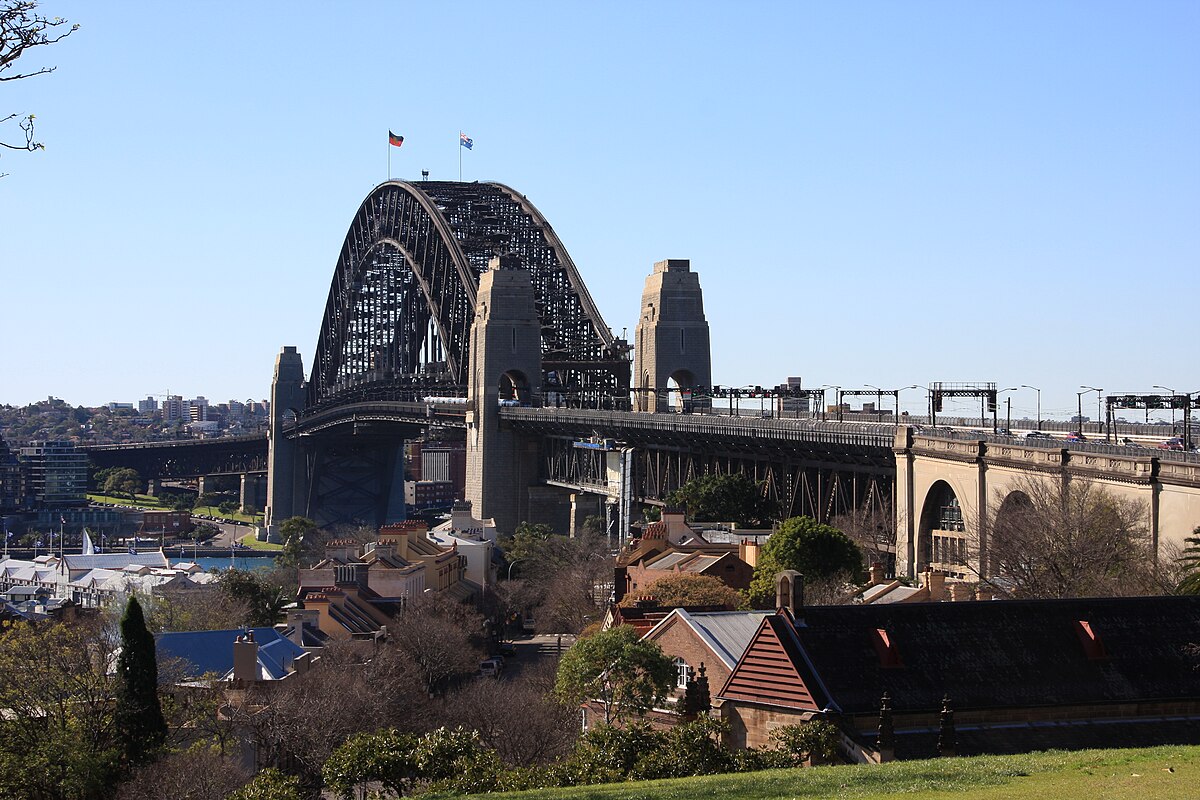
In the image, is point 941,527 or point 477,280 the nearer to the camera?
Answer: point 941,527

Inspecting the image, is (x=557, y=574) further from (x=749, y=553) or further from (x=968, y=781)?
(x=968, y=781)

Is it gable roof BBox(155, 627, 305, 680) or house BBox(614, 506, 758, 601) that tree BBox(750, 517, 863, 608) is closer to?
house BBox(614, 506, 758, 601)

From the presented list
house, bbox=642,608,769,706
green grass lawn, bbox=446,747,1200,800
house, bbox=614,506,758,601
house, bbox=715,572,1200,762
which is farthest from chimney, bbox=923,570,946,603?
green grass lawn, bbox=446,747,1200,800

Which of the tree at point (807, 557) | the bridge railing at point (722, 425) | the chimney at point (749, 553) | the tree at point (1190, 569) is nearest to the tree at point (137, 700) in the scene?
the tree at point (1190, 569)

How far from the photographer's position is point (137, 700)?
4256 cm

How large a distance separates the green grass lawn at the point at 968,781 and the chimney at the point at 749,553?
44605 millimetres

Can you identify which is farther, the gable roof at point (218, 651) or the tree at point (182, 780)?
the gable roof at point (218, 651)

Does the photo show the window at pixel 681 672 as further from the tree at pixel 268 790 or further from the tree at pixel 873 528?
the tree at pixel 873 528

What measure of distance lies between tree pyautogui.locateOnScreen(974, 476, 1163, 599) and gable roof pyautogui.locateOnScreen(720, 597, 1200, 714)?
1171cm

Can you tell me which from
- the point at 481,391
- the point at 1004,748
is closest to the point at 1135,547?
the point at 1004,748

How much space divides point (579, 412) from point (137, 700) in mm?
96807

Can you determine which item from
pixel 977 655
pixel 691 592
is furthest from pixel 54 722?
pixel 691 592

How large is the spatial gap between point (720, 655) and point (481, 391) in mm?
110364

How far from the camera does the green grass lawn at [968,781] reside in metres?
28.9
